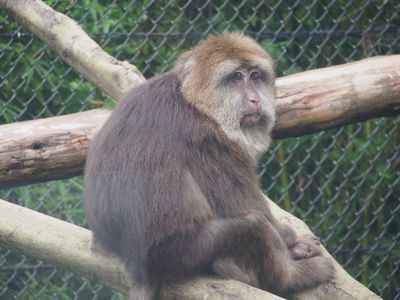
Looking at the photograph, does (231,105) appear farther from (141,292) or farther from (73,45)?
(73,45)

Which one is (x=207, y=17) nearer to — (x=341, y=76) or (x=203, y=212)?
(x=341, y=76)

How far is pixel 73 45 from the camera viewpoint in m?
5.41

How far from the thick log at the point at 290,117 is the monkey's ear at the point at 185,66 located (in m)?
0.97

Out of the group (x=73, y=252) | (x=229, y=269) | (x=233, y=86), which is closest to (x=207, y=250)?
(x=229, y=269)

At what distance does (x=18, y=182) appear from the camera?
5.17 meters

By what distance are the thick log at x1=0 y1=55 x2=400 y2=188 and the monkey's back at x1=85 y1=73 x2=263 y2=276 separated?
2.77ft

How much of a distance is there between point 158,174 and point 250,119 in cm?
65

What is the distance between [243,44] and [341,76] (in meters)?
1.25

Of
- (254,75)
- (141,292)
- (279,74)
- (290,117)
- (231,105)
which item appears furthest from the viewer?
(279,74)

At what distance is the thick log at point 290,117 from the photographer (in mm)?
5094

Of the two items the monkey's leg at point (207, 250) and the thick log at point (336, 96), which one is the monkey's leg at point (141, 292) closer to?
the monkey's leg at point (207, 250)

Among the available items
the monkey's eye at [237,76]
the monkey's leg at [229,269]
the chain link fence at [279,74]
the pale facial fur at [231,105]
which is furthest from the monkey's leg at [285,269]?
the chain link fence at [279,74]

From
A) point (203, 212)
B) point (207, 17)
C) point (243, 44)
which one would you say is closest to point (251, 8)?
point (207, 17)

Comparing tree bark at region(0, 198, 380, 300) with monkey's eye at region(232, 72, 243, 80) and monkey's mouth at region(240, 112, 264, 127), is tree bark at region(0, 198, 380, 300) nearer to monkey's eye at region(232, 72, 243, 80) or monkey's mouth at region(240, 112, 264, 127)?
monkey's mouth at region(240, 112, 264, 127)
